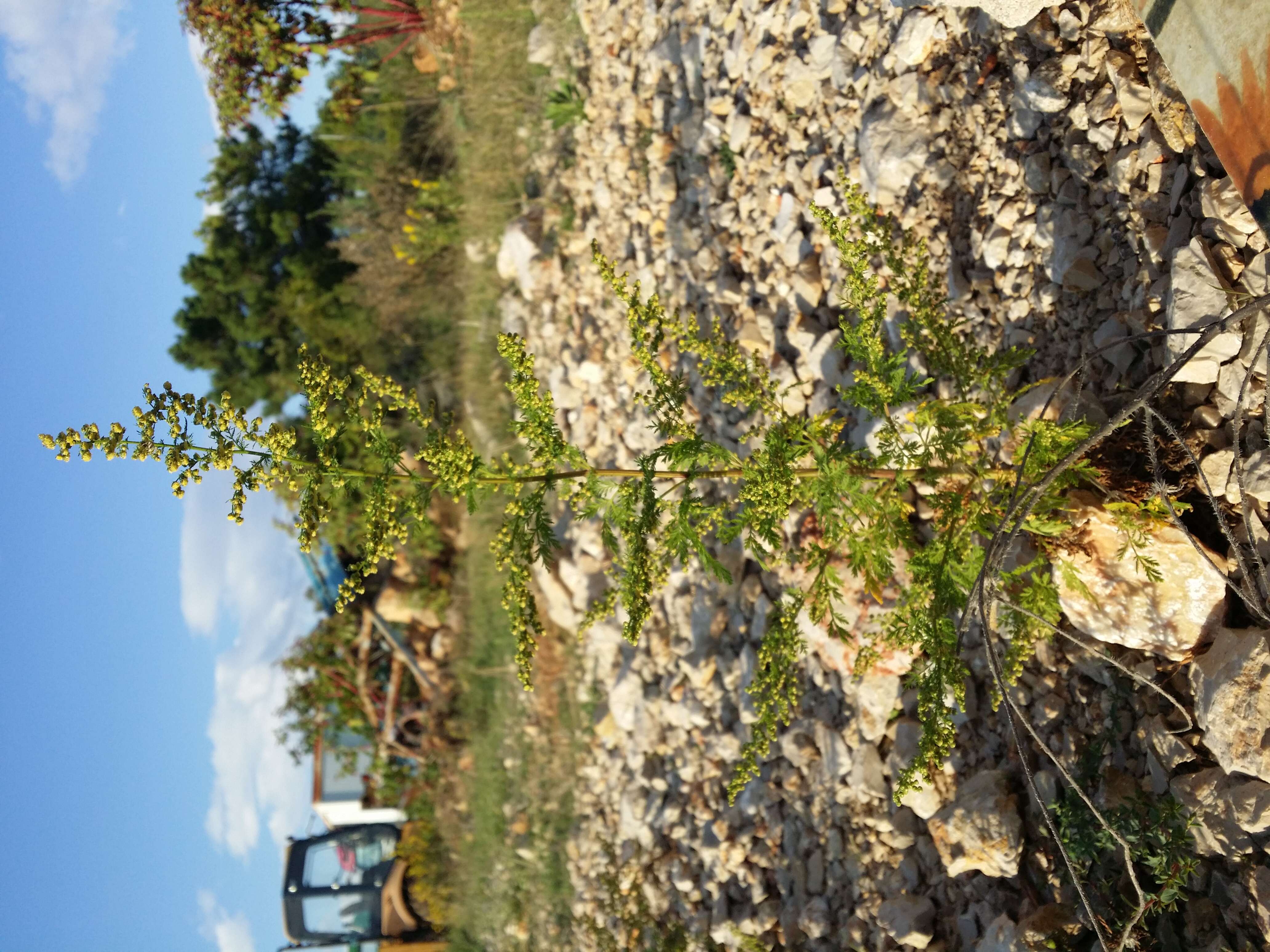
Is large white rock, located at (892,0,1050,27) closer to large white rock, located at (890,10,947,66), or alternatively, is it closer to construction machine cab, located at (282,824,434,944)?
large white rock, located at (890,10,947,66)

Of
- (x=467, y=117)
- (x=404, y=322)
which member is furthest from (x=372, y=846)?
(x=467, y=117)

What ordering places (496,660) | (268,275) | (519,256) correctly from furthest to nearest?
(268,275), (496,660), (519,256)

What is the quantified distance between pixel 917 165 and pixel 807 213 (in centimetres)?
85

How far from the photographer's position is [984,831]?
369 centimetres

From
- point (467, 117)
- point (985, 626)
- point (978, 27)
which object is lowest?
point (985, 626)

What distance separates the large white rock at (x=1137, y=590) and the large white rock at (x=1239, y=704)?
0.14 meters

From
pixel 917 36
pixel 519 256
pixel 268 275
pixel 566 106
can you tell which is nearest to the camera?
pixel 917 36

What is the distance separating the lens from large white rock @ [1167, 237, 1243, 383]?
3.03 meters

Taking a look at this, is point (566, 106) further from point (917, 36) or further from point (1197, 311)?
point (1197, 311)

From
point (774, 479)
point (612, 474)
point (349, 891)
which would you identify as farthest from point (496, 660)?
point (774, 479)

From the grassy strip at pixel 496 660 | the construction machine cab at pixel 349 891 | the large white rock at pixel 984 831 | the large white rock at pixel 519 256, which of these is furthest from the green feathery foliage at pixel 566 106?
the construction machine cab at pixel 349 891

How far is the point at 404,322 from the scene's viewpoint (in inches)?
388

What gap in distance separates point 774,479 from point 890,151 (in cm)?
219

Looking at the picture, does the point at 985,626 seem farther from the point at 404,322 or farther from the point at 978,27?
the point at 404,322
